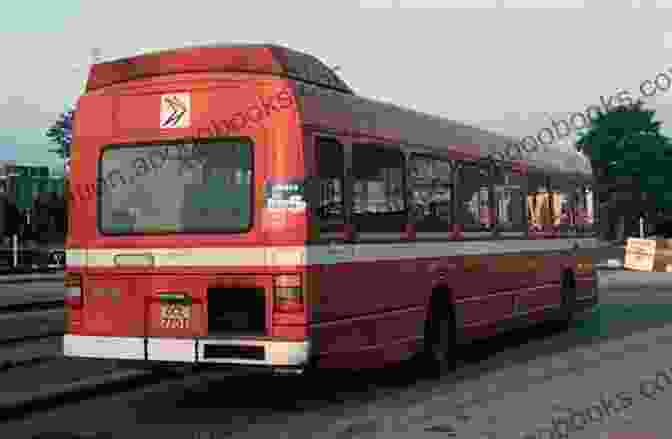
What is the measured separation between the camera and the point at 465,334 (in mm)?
13195

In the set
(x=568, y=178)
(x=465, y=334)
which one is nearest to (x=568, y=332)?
(x=568, y=178)

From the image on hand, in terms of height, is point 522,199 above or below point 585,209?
above

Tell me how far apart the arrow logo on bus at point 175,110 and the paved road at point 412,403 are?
2.76 m

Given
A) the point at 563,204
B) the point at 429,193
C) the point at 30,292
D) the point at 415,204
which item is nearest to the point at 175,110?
the point at 415,204

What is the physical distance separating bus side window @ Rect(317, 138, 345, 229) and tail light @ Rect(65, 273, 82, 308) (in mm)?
2472

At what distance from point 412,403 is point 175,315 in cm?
254

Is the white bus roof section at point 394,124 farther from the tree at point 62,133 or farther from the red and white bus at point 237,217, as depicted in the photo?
the tree at point 62,133

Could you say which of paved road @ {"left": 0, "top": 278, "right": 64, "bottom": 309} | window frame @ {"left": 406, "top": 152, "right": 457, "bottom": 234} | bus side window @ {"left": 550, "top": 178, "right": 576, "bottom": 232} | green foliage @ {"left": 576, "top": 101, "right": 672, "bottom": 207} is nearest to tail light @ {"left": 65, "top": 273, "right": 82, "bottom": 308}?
window frame @ {"left": 406, "top": 152, "right": 457, "bottom": 234}

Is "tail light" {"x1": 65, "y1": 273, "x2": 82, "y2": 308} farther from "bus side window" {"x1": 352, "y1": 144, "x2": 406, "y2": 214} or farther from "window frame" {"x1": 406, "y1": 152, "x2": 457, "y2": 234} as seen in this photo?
"window frame" {"x1": 406, "y1": 152, "x2": 457, "y2": 234}

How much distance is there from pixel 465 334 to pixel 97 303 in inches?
196

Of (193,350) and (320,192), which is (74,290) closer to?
(193,350)

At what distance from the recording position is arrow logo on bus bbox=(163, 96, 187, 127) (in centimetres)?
994

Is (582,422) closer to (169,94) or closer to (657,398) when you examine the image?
(657,398)

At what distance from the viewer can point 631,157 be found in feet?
345
